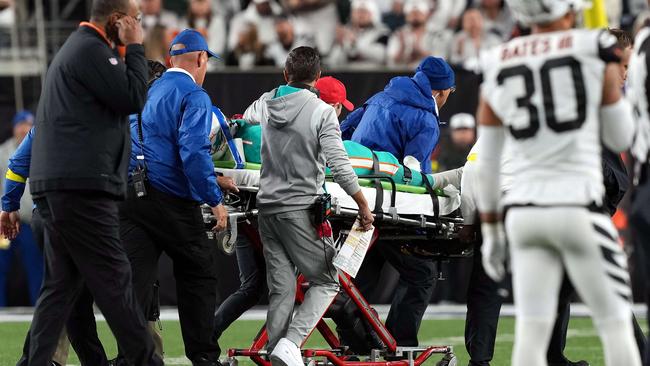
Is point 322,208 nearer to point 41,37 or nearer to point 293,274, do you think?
point 293,274

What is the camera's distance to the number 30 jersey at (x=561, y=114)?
4602mm

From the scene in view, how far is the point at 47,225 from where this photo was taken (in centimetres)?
576

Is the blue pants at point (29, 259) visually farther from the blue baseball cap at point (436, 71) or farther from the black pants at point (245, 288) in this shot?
the blue baseball cap at point (436, 71)

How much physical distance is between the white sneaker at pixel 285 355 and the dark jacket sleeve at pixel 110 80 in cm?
160

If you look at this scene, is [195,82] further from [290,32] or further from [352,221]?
[290,32]

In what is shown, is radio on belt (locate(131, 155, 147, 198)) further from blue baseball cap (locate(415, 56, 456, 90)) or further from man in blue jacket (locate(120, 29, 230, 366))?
blue baseball cap (locate(415, 56, 456, 90))

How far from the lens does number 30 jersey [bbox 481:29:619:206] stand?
4.60 meters

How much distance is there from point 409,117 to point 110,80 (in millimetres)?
2708

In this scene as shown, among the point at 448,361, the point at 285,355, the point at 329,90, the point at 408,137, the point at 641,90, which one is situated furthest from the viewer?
the point at 408,137

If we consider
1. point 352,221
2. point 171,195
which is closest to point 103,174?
point 171,195

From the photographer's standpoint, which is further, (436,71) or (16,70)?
(16,70)

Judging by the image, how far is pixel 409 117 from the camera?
7.93 m

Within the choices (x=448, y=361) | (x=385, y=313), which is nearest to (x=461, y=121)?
(x=385, y=313)

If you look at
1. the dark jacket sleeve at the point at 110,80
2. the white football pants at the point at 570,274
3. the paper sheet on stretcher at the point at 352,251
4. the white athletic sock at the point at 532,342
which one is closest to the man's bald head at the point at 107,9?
the dark jacket sleeve at the point at 110,80
